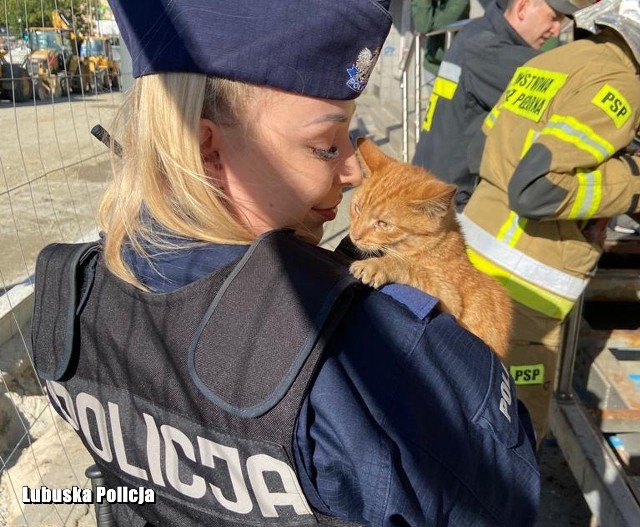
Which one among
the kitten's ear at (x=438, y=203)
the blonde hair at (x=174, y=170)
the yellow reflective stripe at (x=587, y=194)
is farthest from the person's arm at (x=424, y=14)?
the blonde hair at (x=174, y=170)

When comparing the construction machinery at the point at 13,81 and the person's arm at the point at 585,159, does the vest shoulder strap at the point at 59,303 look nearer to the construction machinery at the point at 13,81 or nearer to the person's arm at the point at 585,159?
the person's arm at the point at 585,159

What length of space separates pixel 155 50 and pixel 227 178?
0.26 metres

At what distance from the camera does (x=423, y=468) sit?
2.97 feet

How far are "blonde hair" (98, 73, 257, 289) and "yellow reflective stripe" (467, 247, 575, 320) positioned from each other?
1756mm

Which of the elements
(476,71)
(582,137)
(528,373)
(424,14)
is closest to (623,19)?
(582,137)

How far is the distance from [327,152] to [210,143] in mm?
221

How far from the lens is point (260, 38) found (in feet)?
3.32

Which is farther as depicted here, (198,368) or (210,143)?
(210,143)

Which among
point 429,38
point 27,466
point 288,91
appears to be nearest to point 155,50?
point 288,91

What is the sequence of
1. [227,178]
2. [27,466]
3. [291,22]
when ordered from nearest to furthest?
[291,22] < [227,178] < [27,466]

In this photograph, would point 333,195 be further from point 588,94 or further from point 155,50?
point 588,94

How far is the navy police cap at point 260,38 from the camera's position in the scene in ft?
3.31

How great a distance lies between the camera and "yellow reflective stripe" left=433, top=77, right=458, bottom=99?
150 inches

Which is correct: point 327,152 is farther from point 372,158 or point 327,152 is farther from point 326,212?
point 372,158
